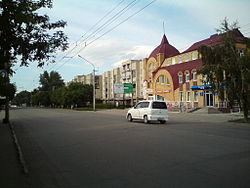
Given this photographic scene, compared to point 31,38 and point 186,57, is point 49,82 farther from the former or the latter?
point 31,38

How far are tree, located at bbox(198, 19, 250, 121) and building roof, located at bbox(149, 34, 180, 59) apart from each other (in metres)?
33.4

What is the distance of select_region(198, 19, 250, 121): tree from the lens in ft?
61.0

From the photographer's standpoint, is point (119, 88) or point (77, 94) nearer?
point (119, 88)

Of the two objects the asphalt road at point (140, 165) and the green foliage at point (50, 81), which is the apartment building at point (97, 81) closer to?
the green foliage at point (50, 81)

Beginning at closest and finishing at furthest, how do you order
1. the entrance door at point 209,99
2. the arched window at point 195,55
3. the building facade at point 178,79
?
the entrance door at point 209,99 → the building facade at point 178,79 → the arched window at point 195,55

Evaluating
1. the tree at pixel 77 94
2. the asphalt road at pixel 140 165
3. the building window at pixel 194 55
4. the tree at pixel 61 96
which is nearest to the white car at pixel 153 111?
the asphalt road at pixel 140 165

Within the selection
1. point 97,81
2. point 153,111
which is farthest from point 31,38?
point 97,81

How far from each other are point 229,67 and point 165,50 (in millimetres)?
35095

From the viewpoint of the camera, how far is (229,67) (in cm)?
1864

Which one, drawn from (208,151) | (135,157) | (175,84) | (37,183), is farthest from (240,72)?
(175,84)

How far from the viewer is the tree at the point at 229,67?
18578mm

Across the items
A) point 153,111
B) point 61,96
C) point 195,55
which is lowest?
point 153,111

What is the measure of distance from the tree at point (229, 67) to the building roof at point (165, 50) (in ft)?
109

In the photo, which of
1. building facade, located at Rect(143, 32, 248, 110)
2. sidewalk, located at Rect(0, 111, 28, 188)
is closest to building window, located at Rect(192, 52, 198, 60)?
building facade, located at Rect(143, 32, 248, 110)
